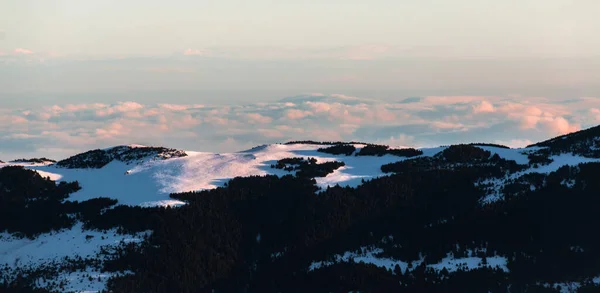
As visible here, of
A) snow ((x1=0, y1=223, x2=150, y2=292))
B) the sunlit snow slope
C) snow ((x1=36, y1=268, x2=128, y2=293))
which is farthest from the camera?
the sunlit snow slope

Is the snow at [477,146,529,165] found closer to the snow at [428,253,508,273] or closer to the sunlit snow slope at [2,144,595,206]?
the sunlit snow slope at [2,144,595,206]

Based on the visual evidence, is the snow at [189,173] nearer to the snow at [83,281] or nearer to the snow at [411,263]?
the snow at [83,281]

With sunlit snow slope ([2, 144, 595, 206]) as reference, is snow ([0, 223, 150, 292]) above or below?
below

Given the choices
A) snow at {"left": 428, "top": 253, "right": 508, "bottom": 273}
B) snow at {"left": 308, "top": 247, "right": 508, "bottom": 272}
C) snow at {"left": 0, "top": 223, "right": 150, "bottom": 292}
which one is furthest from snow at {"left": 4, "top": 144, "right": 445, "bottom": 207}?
snow at {"left": 428, "top": 253, "right": 508, "bottom": 273}

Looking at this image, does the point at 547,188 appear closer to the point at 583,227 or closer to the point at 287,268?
the point at 583,227

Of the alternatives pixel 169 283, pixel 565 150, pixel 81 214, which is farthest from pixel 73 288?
pixel 565 150

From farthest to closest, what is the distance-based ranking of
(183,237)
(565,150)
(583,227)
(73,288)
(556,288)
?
(565,150), (183,237), (583,227), (73,288), (556,288)

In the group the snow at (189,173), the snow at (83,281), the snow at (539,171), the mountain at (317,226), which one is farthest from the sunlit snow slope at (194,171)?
the snow at (83,281)
